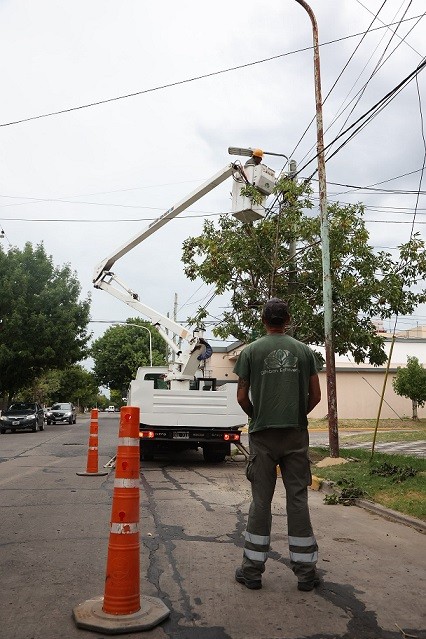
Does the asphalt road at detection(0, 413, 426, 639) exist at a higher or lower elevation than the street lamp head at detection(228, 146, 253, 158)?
lower

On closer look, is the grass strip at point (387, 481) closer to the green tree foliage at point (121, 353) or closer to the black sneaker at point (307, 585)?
the black sneaker at point (307, 585)

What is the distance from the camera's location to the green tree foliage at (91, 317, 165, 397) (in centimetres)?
6288

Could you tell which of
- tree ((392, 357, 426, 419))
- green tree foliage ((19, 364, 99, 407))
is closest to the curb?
tree ((392, 357, 426, 419))

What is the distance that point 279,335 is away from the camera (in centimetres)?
462

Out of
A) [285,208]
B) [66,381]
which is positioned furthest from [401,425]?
[66,381]

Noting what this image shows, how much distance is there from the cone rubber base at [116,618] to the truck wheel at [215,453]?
30.0ft

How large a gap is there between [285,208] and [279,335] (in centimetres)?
977

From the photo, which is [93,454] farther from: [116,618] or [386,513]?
[116,618]

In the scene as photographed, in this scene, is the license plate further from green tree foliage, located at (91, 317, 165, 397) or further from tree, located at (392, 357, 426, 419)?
green tree foliage, located at (91, 317, 165, 397)

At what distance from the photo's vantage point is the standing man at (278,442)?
4.29 m

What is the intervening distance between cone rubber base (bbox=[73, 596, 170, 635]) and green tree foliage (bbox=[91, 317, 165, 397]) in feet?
192

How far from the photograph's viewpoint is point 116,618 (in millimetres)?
3490

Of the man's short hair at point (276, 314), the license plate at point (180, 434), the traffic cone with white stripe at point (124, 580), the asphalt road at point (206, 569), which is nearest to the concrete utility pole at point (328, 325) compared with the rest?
the license plate at point (180, 434)

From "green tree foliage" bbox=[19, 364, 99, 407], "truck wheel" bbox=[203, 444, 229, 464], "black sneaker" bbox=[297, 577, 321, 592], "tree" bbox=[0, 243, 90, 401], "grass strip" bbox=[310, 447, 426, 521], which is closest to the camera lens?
"black sneaker" bbox=[297, 577, 321, 592]
